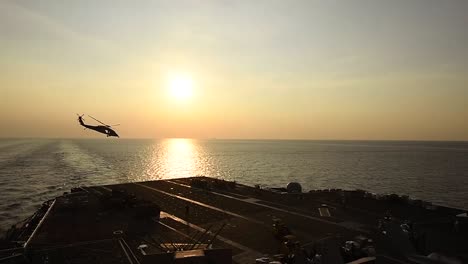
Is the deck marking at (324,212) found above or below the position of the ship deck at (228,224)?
above

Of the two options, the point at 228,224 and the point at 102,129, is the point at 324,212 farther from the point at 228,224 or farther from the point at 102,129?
the point at 102,129

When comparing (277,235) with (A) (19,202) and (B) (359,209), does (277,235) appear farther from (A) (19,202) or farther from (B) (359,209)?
(A) (19,202)

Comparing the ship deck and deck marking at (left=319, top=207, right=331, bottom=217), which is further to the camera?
deck marking at (left=319, top=207, right=331, bottom=217)

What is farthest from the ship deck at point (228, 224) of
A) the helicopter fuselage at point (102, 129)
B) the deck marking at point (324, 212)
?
the helicopter fuselage at point (102, 129)

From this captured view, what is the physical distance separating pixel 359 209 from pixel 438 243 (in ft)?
45.4

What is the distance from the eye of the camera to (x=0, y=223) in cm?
5531

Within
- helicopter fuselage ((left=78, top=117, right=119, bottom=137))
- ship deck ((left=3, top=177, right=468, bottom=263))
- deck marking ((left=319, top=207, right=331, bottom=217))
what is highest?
helicopter fuselage ((left=78, top=117, right=119, bottom=137))

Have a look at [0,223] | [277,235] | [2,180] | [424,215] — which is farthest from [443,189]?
[2,180]

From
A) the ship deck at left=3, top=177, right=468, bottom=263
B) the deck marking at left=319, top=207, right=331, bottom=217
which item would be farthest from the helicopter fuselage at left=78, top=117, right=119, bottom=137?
the deck marking at left=319, top=207, right=331, bottom=217

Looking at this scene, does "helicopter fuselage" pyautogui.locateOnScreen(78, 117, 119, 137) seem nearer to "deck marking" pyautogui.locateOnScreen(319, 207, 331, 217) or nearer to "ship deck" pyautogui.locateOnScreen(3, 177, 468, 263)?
"ship deck" pyautogui.locateOnScreen(3, 177, 468, 263)

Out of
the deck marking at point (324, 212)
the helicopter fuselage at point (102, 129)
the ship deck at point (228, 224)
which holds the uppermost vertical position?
the helicopter fuselage at point (102, 129)

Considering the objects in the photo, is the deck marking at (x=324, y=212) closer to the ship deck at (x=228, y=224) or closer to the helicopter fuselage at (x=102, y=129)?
the ship deck at (x=228, y=224)

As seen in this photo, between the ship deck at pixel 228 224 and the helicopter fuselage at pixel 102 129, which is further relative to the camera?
the helicopter fuselage at pixel 102 129

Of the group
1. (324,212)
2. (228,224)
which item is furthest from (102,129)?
(324,212)
